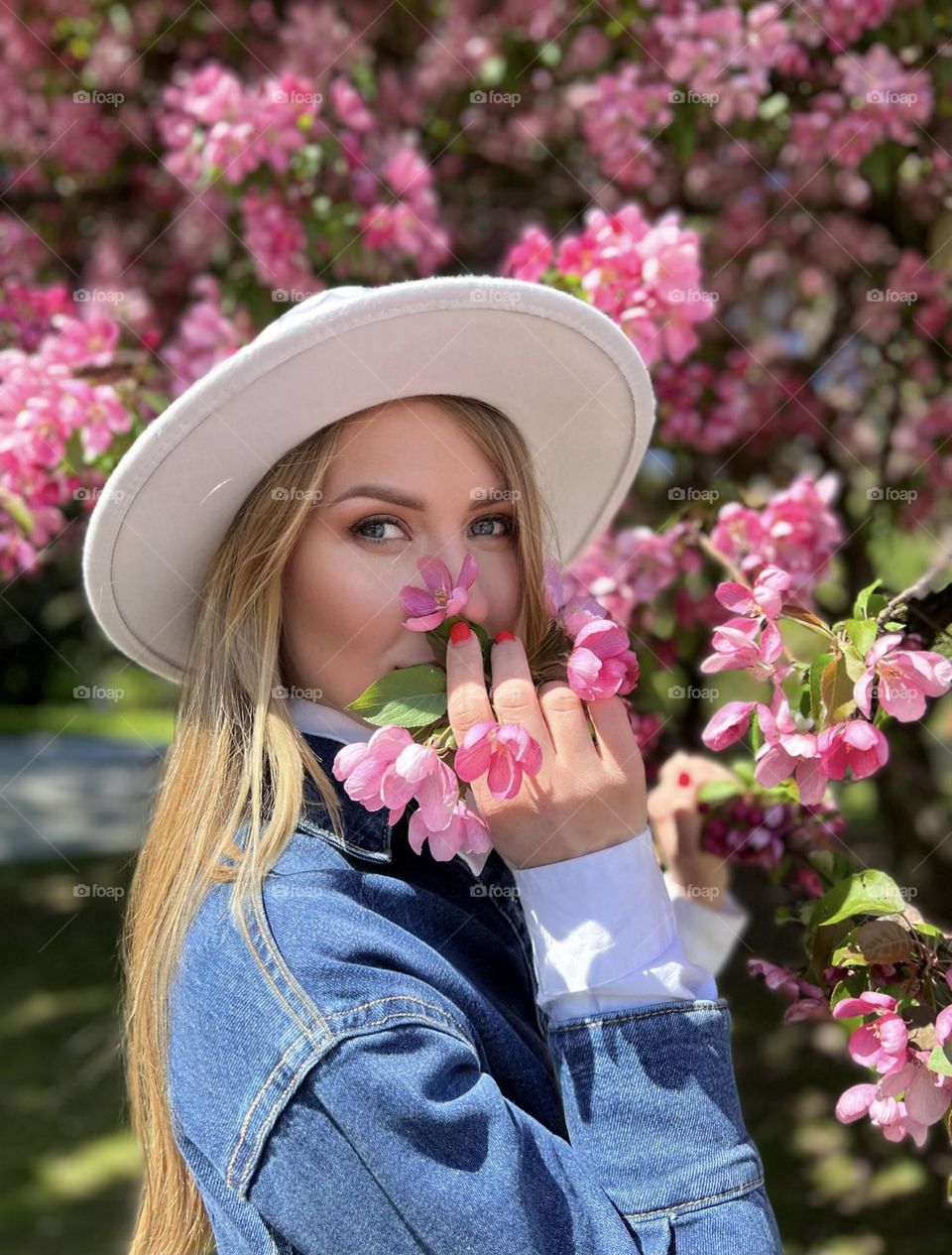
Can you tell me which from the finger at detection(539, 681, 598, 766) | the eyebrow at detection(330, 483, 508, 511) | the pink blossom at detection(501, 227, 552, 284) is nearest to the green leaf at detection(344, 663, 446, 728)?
the finger at detection(539, 681, 598, 766)

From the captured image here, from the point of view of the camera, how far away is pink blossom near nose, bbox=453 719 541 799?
1097mm

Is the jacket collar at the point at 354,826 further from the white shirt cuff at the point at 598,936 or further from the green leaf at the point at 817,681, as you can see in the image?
the green leaf at the point at 817,681

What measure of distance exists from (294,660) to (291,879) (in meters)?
0.28

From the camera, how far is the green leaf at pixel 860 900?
121 cm

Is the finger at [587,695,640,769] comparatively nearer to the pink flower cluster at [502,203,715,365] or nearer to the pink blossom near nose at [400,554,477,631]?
the pink blossom near nose at [400,554,477,631]

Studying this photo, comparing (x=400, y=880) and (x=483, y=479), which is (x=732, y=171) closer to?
(x=483, y=479)

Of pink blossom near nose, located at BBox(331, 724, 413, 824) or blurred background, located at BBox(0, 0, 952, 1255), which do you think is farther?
blurred background, located at BBox(0, 0, 952, 1255)

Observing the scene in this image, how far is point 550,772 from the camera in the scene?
115 cm

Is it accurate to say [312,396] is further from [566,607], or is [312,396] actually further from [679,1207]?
[679,1207]

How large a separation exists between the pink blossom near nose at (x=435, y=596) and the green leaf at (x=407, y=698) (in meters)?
0.05

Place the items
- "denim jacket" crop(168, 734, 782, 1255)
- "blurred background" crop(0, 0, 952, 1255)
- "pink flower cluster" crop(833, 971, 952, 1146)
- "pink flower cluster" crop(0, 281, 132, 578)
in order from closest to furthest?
"denim jacket" crop(168, 734, 782, 1255) < "pink flower cluster" crop(833, 971, 952, 1146) < "pink flower cluster" crop(0, 281, 132, 578) < "blurred background" crop(0, 0, 952, 1255)

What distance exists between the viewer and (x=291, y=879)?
1.21 metres

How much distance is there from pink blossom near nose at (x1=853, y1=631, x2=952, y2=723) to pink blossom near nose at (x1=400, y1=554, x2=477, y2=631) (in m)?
0.40

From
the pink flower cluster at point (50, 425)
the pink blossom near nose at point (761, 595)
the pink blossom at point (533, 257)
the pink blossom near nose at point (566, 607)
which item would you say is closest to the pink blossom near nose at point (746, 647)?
the pink blossom near nose at point (761, 595)
